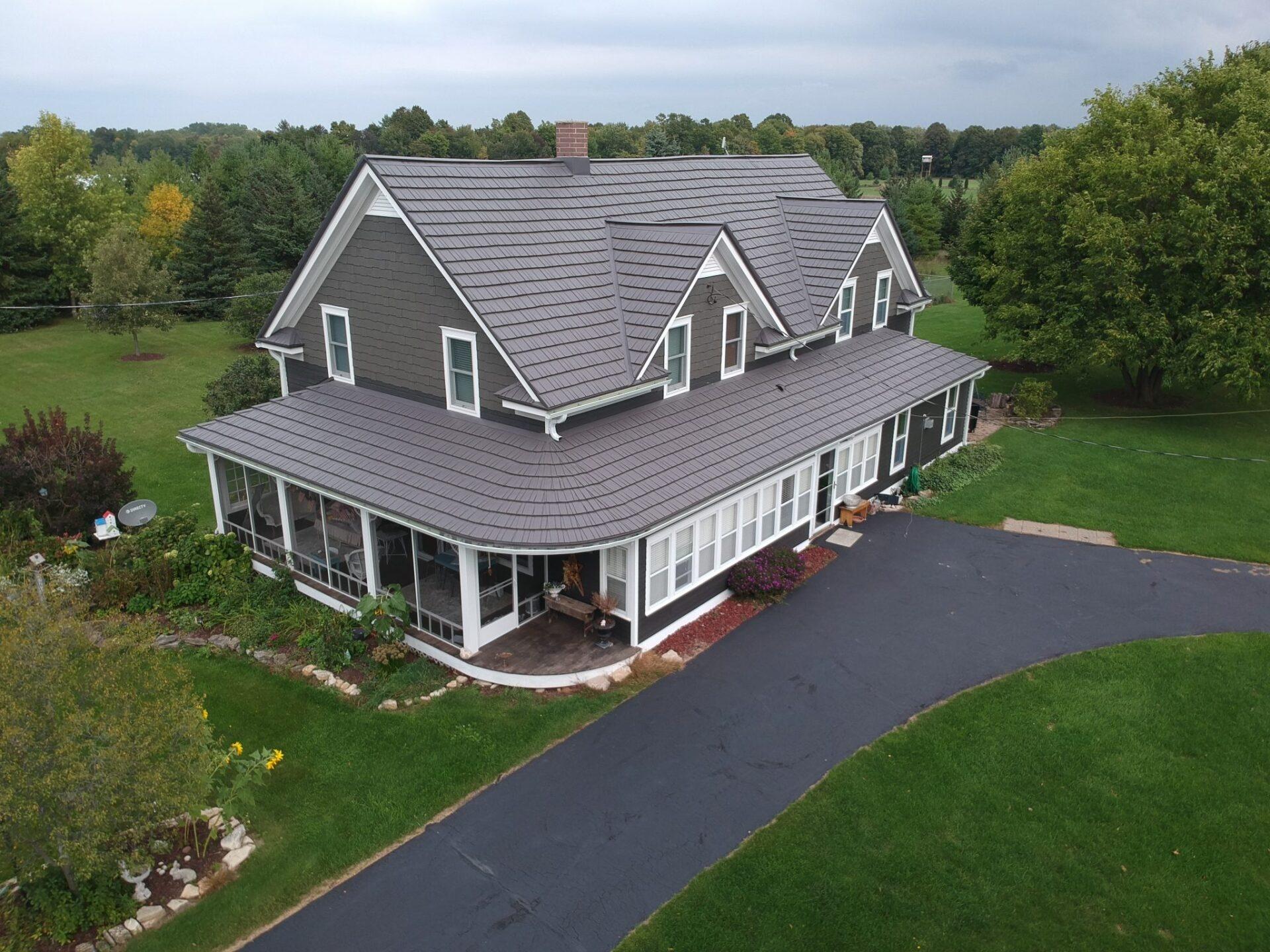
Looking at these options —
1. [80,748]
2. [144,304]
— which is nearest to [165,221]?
[144,304]

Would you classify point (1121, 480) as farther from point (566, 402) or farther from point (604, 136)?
point (604, 136)

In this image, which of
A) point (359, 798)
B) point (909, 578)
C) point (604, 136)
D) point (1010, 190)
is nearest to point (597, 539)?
point (359, 798)

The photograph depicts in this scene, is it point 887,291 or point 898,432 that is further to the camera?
point 887,291

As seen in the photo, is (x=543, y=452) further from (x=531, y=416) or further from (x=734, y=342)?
(x=734, y=342)

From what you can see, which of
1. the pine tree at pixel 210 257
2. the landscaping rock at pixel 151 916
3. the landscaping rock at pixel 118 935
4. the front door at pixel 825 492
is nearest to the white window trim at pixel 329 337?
the front door at pixel 825 492

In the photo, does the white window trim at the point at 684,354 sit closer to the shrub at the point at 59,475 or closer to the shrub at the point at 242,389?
the shrub at the point at 242,389

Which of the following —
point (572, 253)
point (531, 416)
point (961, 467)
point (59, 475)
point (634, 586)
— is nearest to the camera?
point (634, 586)

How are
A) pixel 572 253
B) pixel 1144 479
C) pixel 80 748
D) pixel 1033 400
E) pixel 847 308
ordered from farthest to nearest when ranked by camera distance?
pixel 1033 400, pixel 847 308, pixel 1144 479, pixel 572 253, pixel 80 748
